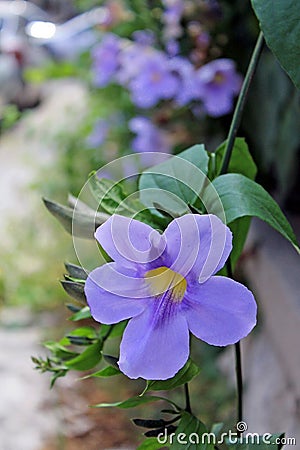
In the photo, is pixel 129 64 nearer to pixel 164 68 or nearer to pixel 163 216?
pixel 164 68

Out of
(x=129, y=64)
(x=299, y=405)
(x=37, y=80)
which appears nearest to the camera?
Answer: (x=299, y=405)

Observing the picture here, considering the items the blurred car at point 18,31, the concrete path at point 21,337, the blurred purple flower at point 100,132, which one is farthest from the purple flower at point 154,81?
the blurred car at point 18,31

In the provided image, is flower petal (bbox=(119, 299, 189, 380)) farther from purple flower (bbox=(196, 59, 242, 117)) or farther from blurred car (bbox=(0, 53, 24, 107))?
blurred car (bbox=(0, 53, 24, 107))

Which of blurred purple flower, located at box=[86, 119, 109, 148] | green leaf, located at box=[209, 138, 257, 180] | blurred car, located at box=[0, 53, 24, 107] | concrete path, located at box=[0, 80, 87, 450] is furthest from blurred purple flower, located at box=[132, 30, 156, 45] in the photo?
blurred car, located at box=[0, 53, 24, 107]

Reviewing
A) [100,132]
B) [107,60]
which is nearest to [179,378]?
[107,60]

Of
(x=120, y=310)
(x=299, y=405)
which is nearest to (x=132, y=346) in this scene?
(x=120, y=310)

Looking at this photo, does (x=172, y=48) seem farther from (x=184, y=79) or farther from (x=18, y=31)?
(x=18, y=31)
